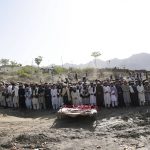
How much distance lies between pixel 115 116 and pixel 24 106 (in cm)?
610

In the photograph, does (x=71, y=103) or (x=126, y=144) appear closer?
(x=126, y=144)

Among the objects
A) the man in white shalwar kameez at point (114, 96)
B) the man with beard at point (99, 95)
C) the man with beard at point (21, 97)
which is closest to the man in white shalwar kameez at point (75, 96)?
the man with beard at point (99, 95)

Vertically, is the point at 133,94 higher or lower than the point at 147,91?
lower

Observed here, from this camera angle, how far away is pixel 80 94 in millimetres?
21609

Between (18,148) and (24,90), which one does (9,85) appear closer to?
(24,90)

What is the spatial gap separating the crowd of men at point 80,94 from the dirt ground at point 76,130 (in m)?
0.67

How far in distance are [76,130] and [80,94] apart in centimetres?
465

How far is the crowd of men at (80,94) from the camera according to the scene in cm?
2123

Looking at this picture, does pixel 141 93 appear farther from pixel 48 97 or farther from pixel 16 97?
pixel 16 97

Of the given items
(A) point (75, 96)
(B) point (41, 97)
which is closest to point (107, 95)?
(A) point (75, 96)

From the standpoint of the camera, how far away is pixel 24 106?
74.2 ft

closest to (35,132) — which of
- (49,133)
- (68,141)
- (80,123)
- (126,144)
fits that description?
(49,133)

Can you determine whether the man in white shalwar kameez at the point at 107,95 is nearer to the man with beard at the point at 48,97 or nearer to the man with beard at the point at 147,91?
the man with beard at the point at 147,91

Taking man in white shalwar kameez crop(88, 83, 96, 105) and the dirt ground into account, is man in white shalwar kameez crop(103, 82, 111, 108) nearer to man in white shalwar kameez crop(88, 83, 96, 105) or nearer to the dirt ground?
the dirt ground
